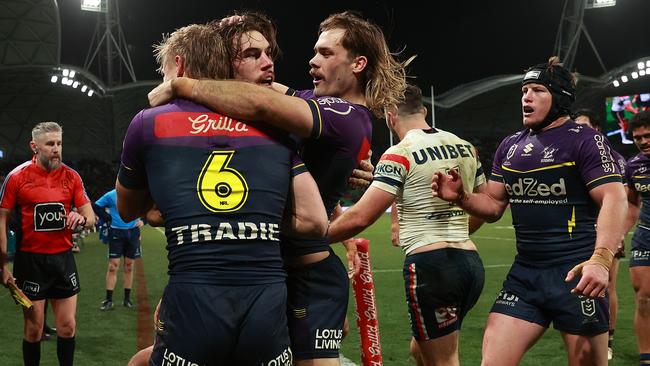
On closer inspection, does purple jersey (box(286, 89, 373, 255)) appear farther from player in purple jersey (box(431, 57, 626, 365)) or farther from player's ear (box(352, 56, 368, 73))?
player in purple jersey (box(431, 57, 626, 365))

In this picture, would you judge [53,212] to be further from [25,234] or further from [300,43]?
[300,43]

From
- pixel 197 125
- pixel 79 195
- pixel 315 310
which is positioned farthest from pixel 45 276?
pixel 197 125

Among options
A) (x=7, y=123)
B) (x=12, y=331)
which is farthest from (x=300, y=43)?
(x=12, y=331)

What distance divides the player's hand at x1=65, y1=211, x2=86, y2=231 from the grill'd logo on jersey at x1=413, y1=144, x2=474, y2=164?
345 centimetres

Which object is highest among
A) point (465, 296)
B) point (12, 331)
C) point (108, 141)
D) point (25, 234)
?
point (108, 141)

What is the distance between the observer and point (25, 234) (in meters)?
7.00

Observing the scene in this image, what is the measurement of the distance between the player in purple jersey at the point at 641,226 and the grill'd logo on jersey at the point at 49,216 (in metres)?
5.35

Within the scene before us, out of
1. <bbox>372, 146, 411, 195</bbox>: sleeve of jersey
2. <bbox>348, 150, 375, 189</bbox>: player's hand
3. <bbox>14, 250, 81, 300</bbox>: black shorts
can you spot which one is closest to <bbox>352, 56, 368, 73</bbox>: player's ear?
<bbox>348, 150, 375, 189</bbox>: player's hand

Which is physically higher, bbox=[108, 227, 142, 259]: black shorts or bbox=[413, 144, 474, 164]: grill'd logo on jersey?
bbox=[413, 144, 474, 164]: grill'd logo on jersey

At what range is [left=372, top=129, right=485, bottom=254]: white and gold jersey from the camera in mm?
5086

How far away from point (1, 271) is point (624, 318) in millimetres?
7657

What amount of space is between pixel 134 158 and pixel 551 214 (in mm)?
2808

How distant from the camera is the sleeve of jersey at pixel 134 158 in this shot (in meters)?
2.68

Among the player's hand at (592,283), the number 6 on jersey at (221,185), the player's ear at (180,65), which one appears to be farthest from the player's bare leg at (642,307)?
the player's ear at (180,65)
